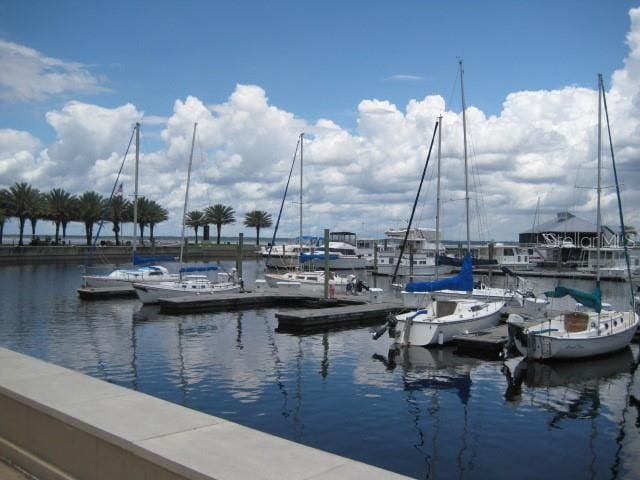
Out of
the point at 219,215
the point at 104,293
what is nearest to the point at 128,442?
the point at 104,293

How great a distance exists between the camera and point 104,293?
46719 millimetres

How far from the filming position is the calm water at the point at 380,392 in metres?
14.2

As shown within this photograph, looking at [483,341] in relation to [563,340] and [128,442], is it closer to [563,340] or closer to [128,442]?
[563,340]

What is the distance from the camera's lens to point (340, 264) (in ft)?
320

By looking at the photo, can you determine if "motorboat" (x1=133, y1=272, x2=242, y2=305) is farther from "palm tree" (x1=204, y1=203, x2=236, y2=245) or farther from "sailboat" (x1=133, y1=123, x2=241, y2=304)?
"palm tree" (x1=204, y1=203, x2=236, y2=245)

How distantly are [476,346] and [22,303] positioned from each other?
104 feet

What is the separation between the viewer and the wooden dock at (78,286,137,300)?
4625cm

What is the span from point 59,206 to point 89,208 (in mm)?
4866

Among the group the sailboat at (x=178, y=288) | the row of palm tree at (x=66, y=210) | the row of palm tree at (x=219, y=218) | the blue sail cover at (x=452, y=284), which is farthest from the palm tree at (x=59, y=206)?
the blue sail cover at (x=452, y=284)

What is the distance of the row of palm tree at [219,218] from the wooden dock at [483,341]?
107903mm

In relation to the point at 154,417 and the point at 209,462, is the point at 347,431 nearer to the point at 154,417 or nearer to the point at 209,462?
the point at 154,417

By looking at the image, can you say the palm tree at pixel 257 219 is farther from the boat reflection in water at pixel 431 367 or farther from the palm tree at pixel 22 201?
the boat reflection in water at pixel 431 367

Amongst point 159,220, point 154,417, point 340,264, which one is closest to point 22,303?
point 154,417

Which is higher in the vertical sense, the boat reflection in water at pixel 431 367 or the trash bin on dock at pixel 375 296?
the trash bin on dock at pixel 375 296
